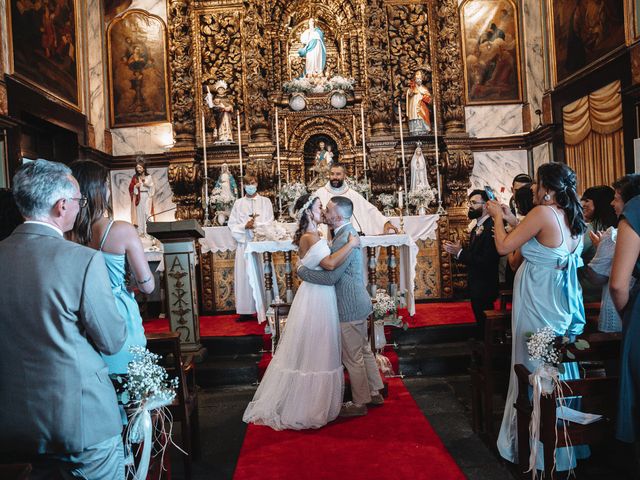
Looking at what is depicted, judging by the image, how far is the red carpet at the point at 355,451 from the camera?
3.95 metres

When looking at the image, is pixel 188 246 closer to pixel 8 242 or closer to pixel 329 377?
pixel 329 377

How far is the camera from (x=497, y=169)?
1137cm

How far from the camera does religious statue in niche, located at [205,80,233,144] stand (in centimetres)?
1080

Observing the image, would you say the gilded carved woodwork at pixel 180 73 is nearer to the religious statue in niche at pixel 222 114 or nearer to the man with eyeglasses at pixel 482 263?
the religious statue in niche at pixel 222 114

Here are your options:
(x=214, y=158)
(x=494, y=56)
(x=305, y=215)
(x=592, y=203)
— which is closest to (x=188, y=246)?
(x=305, y=215)

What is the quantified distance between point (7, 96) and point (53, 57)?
2021 mm

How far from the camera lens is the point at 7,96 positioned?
7.84m

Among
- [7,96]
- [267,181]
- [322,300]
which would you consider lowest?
[322,300]

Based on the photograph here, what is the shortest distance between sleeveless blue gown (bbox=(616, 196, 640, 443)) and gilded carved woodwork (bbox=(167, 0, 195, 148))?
9.13m

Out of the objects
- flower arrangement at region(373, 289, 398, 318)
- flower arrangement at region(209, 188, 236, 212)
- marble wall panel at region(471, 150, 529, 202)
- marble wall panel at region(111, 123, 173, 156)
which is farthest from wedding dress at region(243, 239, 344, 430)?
marble wall panel at region(111, 123, 173, 156)

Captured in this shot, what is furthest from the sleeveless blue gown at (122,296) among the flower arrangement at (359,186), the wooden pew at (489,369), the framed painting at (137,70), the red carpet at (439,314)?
the framed painting at (137,70)

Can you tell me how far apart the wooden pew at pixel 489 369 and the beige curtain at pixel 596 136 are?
542cm

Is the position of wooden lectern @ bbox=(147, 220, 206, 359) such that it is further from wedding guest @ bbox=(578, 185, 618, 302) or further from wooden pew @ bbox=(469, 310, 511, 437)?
wedding guest @ bbox=(578, 185, 618, 302)

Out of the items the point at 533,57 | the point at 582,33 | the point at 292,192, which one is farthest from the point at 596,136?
the point at 292,192
